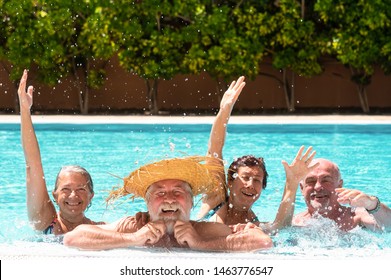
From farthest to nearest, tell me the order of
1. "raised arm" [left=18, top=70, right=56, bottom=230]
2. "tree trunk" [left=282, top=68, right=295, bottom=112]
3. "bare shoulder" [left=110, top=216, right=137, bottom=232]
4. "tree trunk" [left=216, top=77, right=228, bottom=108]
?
"tree trunk" [left=216, top=77, right=228, bottom=108] < "tree trunk" [left=282, top=68, right=295, bottom=112] < "raised arm" [left=18, top=70, right=56, bottom=230] < "bare shoulder" [left=110, top=216, right=137, bottom=232]

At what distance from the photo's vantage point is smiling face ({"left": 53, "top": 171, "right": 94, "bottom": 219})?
14.9ft

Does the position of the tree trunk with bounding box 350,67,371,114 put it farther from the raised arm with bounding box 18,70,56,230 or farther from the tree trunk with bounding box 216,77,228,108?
the raised arm with bounding box 18,70,56,230

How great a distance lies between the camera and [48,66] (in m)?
16.1

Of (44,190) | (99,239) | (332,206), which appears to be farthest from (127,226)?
(332,206)

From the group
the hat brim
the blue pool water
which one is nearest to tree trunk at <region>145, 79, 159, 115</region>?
the blue pool water

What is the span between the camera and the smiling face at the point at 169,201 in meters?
3.99

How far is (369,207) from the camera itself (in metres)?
4.59

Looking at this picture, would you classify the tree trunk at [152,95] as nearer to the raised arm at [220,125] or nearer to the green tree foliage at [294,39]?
the green tree foliage at [294,39]

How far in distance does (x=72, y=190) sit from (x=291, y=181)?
1060 millimetres

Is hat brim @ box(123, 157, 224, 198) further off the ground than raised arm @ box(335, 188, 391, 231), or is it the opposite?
hat brim @ box(123, 157, 224, 198)

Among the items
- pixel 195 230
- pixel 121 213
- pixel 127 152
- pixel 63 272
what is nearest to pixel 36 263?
pixel 63 272

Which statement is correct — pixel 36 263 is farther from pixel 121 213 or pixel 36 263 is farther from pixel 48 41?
pixel 48 41

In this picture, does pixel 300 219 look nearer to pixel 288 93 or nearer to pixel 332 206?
pixel 332 206

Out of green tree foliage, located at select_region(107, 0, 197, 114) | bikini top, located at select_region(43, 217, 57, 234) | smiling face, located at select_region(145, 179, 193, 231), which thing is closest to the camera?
smiling face, located at select_region(145, 179, 193, 231)
